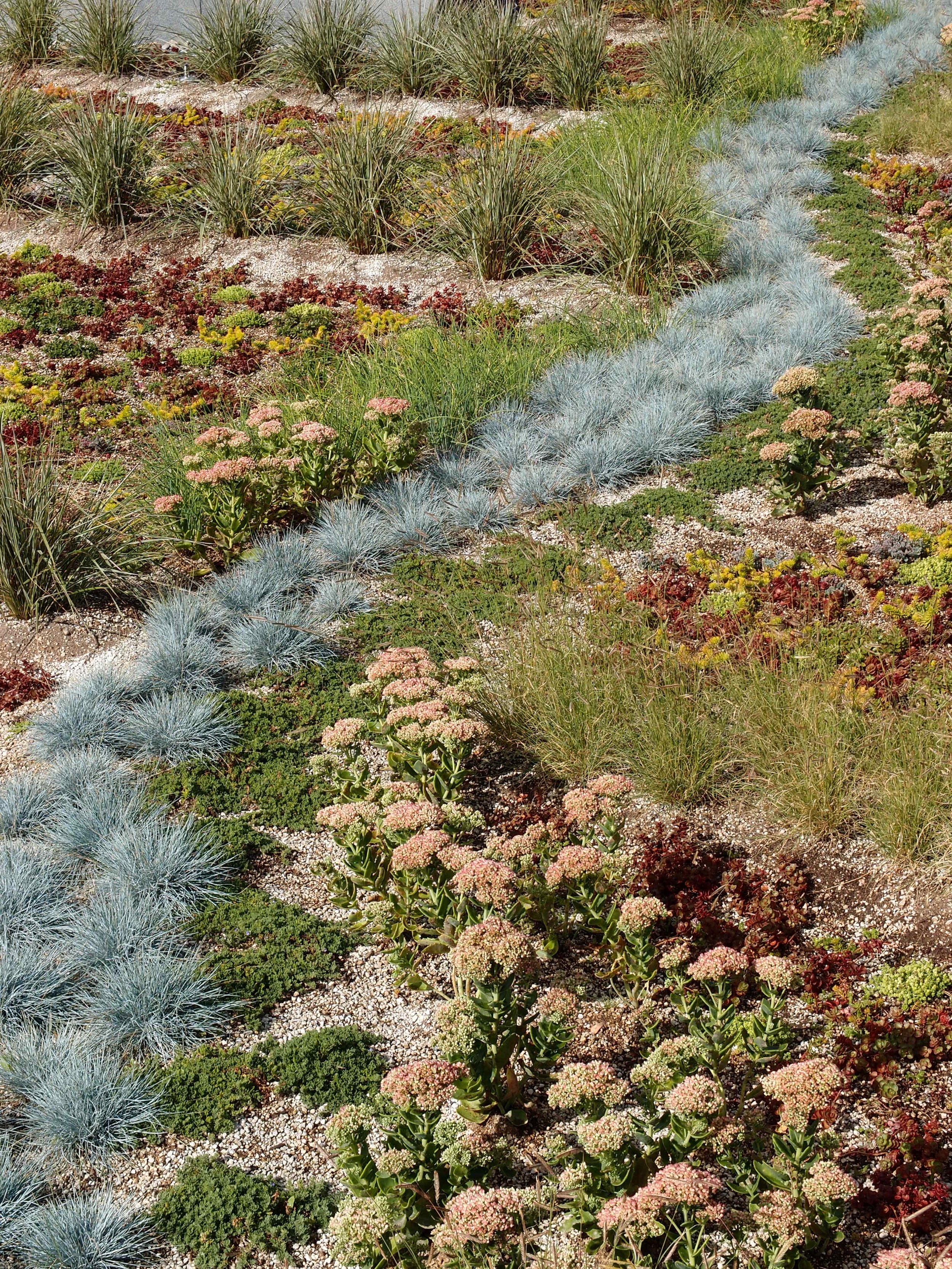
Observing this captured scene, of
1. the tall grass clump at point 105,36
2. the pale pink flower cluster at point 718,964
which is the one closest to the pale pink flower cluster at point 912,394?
the pale pink flower cluster at point 718,964

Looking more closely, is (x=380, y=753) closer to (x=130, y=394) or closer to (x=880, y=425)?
(x=880, y=425)

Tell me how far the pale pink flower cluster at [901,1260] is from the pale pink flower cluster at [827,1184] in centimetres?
16

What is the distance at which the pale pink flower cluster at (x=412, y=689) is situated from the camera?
411 centimetres

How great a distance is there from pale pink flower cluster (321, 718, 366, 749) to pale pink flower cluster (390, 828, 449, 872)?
59 cm

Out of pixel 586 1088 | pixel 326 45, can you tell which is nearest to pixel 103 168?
pixel 326 45

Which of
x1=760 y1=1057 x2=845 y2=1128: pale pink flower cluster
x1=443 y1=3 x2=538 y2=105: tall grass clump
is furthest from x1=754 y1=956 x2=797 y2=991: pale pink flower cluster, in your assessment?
x1=443 y1=3 x2=538 y2=105: tall grass clump

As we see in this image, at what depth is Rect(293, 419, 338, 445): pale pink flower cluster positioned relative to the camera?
5945 millimetres

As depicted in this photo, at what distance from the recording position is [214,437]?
577 centimetres

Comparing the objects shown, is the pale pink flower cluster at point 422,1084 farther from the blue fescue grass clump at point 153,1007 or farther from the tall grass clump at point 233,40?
the tall grass clump at point 233,40

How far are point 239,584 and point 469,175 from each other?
541 cm

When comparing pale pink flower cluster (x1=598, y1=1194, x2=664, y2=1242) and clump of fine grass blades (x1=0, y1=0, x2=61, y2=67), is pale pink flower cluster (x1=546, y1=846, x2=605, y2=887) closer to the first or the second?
pale pink flower cluster (x1=598, y1=1194, x2=664, y2=1242)

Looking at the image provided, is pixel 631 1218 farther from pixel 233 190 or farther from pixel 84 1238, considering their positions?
pixel 233 190

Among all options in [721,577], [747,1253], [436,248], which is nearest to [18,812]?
[747,1253]

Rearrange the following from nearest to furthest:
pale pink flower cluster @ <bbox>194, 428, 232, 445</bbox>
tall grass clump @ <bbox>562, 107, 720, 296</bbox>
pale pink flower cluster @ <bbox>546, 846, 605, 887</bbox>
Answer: pale pink flower cluster @ <bbox>546, 846, 605, 887</bbox>, pale pink flower cluster @ <bbox>194, 428, 232, 445</bbox>, tall grass clump @ <bbox>562, 107, 720, 296</bbox>
